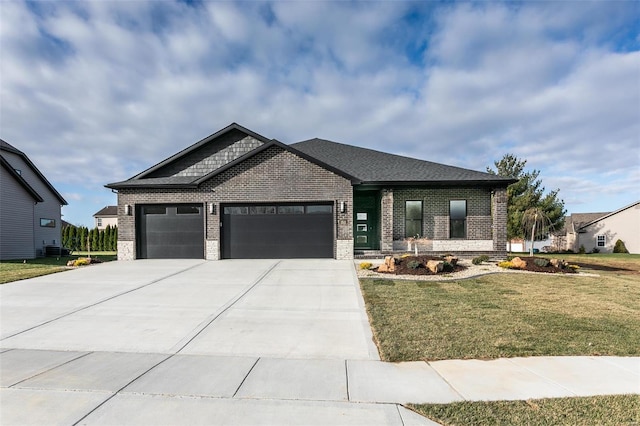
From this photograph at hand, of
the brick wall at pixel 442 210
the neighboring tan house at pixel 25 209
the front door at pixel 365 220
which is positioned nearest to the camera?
the brick wall at pixel 442 210

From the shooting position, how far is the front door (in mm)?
17406

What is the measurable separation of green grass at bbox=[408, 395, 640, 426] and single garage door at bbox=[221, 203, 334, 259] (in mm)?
11555

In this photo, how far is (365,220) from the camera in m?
17.6

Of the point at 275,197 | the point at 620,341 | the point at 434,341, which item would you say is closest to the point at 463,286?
the point at 620,341

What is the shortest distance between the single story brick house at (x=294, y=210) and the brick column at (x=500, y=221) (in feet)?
0.13

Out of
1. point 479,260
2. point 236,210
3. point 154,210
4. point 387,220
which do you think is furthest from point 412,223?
point 154,210

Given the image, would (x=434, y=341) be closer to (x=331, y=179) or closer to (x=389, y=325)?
(x=389, y=325)

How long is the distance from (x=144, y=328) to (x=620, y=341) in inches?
306

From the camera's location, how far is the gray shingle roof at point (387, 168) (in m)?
14.9

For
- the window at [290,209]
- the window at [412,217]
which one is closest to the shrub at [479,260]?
the window at [412,217]

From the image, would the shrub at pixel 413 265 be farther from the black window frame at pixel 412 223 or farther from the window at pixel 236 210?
the window at pixel 236 210

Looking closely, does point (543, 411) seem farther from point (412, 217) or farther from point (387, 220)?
point (412, 217)

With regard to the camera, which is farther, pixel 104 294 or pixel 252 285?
pixel 252 285

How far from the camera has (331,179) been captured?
48.0 feet
